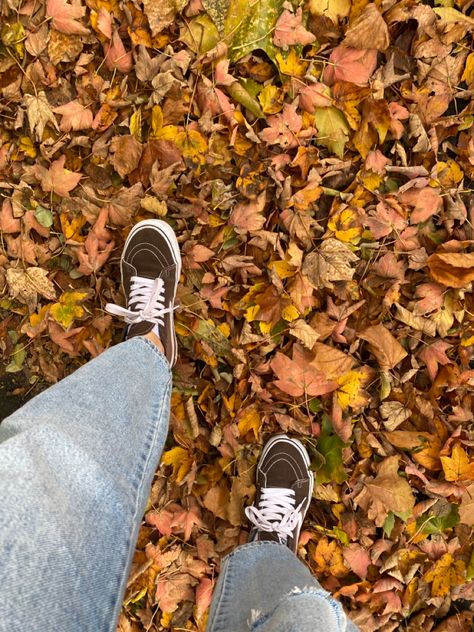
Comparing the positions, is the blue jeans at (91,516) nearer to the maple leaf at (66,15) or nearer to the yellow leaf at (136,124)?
the yellow leaf at (136,124)

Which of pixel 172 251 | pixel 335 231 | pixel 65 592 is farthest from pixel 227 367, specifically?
pixel 65 592

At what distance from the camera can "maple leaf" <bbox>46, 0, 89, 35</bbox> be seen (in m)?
1.33

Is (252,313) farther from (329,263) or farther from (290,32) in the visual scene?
(290,32)

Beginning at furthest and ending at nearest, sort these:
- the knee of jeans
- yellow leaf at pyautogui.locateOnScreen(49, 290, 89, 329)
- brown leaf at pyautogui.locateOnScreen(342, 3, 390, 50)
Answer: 1. yellow leaf at pyautogui.locateOnScreen(49, 290, 89, 329)
2. brown leaf at pyautogui.locateOnScreen(342, 3, 390, 50)
3. the knee of jeans

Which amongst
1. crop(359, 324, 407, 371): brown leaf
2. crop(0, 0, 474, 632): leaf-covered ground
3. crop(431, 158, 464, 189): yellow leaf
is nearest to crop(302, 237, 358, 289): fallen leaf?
crop(0, 0, 474, 632): leaf-covered ground

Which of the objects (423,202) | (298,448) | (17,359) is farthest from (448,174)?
(17,359)

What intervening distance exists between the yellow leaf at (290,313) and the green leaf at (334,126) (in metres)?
0.43

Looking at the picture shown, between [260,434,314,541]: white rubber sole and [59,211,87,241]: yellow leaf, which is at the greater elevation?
[59,211,87,241]: yellow leaf

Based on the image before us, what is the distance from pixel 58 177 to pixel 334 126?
79 cm

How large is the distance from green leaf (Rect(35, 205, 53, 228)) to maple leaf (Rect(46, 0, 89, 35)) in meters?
0.50

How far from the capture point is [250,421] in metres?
1.41

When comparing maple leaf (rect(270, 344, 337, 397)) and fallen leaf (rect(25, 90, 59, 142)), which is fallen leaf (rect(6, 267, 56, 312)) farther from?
maple leaf (rect(270, 344, 337, 397))

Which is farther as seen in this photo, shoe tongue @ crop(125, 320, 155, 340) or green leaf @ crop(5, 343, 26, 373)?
green leaf @ crop(5, 343, 26, 373)

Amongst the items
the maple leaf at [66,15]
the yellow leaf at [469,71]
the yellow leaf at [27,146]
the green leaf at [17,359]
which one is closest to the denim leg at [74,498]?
the green leaf at [17,359]
